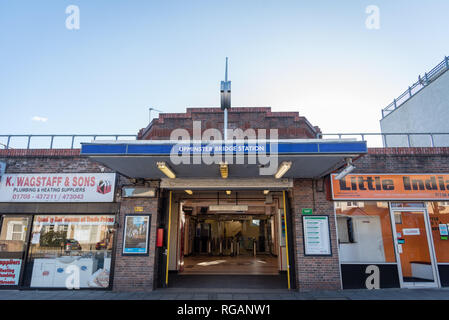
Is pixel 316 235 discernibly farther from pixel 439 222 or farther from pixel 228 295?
pixel 439 222

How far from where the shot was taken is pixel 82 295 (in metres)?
7.89

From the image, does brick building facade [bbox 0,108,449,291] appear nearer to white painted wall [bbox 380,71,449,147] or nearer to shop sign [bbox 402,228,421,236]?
shop sign [bbox 402,228,421,236]

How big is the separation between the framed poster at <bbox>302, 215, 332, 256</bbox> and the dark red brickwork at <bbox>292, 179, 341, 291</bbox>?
12cm

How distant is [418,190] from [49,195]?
1179 centimetres

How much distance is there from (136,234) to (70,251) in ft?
7.47

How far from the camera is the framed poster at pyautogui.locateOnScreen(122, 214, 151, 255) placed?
849 cm

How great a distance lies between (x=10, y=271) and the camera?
8.61m

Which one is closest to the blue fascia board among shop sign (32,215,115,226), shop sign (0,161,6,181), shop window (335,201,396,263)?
shop window (335,201,396,263)

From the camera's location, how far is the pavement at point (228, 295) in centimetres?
752

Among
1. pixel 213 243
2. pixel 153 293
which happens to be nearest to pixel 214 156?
pixel 153 293

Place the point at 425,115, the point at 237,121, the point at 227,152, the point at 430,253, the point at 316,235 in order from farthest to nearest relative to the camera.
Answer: the point at 425,115 → the point at 237,121 → the point at 430,253 → the point at 316,235 → the point at 227,152

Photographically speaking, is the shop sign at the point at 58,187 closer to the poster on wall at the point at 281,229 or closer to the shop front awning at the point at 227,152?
the shop front awning at the point at 227,152

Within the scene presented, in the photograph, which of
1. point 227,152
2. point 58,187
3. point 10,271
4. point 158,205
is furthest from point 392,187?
point 10,271
